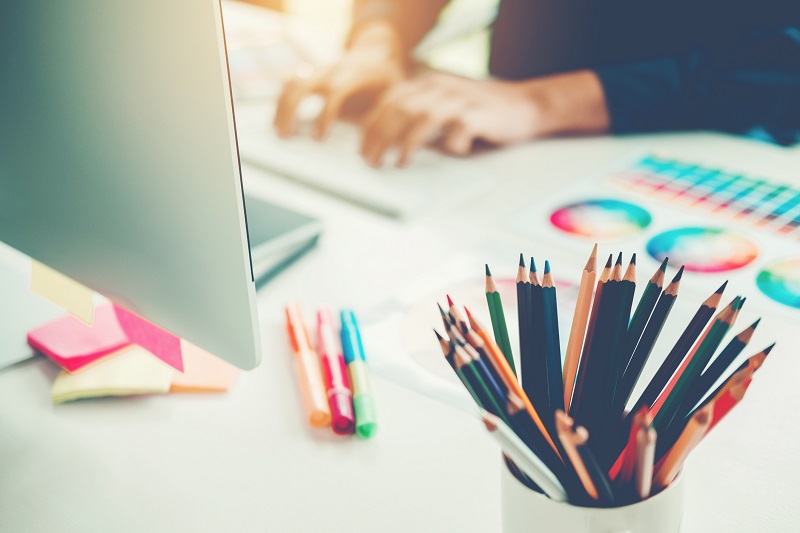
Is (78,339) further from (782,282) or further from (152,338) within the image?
(782,282)

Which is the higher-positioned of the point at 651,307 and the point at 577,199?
the point at 651,307

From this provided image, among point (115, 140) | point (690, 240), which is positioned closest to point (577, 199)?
point (690, 240)

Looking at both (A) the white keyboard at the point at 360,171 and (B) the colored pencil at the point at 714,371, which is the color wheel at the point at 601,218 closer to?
(A) the white keyboard at the point at 360,171

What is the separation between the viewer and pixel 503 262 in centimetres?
63

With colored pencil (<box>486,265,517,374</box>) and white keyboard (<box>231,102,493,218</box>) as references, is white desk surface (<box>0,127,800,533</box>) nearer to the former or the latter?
colored pencil (<box>486,265,517,374</box>)

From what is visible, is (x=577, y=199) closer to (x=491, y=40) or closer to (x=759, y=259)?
(x=759, y=259)

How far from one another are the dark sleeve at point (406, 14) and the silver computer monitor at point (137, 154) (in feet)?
2.65

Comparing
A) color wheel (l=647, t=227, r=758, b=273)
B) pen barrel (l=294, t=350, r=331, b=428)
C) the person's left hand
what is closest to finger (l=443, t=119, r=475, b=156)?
the person's left hand

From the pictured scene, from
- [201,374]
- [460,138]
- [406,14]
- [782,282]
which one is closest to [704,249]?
[782,282]

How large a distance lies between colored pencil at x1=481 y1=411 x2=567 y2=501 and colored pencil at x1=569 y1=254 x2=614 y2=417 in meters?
0.04

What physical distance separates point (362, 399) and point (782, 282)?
1.14 ft

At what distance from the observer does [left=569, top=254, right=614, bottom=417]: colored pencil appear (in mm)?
318

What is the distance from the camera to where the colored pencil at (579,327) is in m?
0.33

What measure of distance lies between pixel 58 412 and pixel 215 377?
0.34 feet
